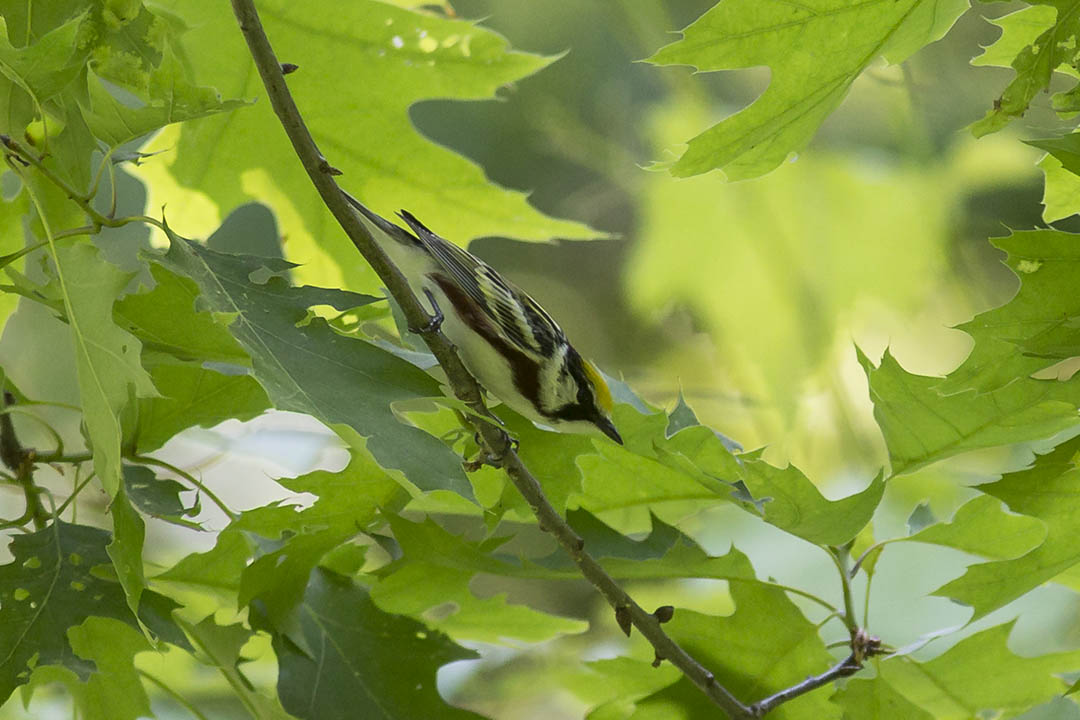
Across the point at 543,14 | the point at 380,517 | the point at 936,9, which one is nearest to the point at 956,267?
the point at 543,14

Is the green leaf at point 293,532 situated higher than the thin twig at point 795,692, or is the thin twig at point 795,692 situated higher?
the green leaf at point 293,532

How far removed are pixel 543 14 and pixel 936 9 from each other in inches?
72.8

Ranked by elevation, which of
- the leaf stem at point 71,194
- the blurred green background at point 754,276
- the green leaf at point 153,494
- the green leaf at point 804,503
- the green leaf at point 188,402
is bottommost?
the green leaf at point 153,494

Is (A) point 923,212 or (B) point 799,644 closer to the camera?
(B) point 799,644

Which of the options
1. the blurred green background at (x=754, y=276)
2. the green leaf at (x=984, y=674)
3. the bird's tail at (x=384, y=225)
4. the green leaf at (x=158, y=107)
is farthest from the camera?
the blurred green background at (x=754, y=276)

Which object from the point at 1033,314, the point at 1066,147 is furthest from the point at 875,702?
the point at 1066,147

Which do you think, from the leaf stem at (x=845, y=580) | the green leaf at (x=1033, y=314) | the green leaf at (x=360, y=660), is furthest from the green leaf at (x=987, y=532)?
the green leaf at (x=360, y=660)

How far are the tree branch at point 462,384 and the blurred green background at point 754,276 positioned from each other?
0.43 metres

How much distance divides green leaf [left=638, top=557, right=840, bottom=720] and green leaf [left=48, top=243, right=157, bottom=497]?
0.50m

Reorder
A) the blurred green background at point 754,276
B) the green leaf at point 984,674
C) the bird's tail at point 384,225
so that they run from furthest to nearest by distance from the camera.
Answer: the blurred green background at point 754,276, the bird's tail at point 384,225, the green leaf at point 984,674

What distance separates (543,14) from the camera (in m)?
2.55

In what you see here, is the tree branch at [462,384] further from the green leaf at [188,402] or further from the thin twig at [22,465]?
the thin twig at [22,465]

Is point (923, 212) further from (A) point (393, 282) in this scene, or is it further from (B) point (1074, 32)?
(A) point (393, 282)

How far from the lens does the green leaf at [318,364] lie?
679 mm
